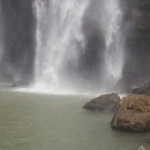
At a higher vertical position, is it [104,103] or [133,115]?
[104,103]

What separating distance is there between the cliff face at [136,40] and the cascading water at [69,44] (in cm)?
117

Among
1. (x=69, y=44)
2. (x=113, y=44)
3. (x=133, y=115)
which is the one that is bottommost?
(x=133, y=115)

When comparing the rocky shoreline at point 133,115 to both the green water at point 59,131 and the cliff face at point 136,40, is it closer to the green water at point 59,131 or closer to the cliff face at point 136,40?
the green water at point 59,131

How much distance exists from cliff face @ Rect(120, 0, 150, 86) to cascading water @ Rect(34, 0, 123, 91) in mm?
1166

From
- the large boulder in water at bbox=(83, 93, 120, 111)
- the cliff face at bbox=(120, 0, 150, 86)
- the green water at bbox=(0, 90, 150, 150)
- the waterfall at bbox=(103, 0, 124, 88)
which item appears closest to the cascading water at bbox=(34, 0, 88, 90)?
the waterfall at bbox=(103, 0, 124, 88)

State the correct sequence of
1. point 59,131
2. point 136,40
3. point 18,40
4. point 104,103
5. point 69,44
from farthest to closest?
point 18,40 → point 69,44 → point 136,40 → point 104,103 → point 59,131

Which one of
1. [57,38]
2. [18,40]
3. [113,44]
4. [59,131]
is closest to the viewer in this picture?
[59,131]

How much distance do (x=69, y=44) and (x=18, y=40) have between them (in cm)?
1716

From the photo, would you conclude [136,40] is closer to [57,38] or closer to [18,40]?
[57,38]

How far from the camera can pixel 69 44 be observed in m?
47.1

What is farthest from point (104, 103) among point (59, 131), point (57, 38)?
point (57, 38)

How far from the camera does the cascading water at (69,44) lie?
45.3m

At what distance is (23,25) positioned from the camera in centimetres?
6069

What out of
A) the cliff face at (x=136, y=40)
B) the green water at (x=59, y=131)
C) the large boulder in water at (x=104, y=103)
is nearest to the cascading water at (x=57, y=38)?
the cliff face at (x=136, y=40)
